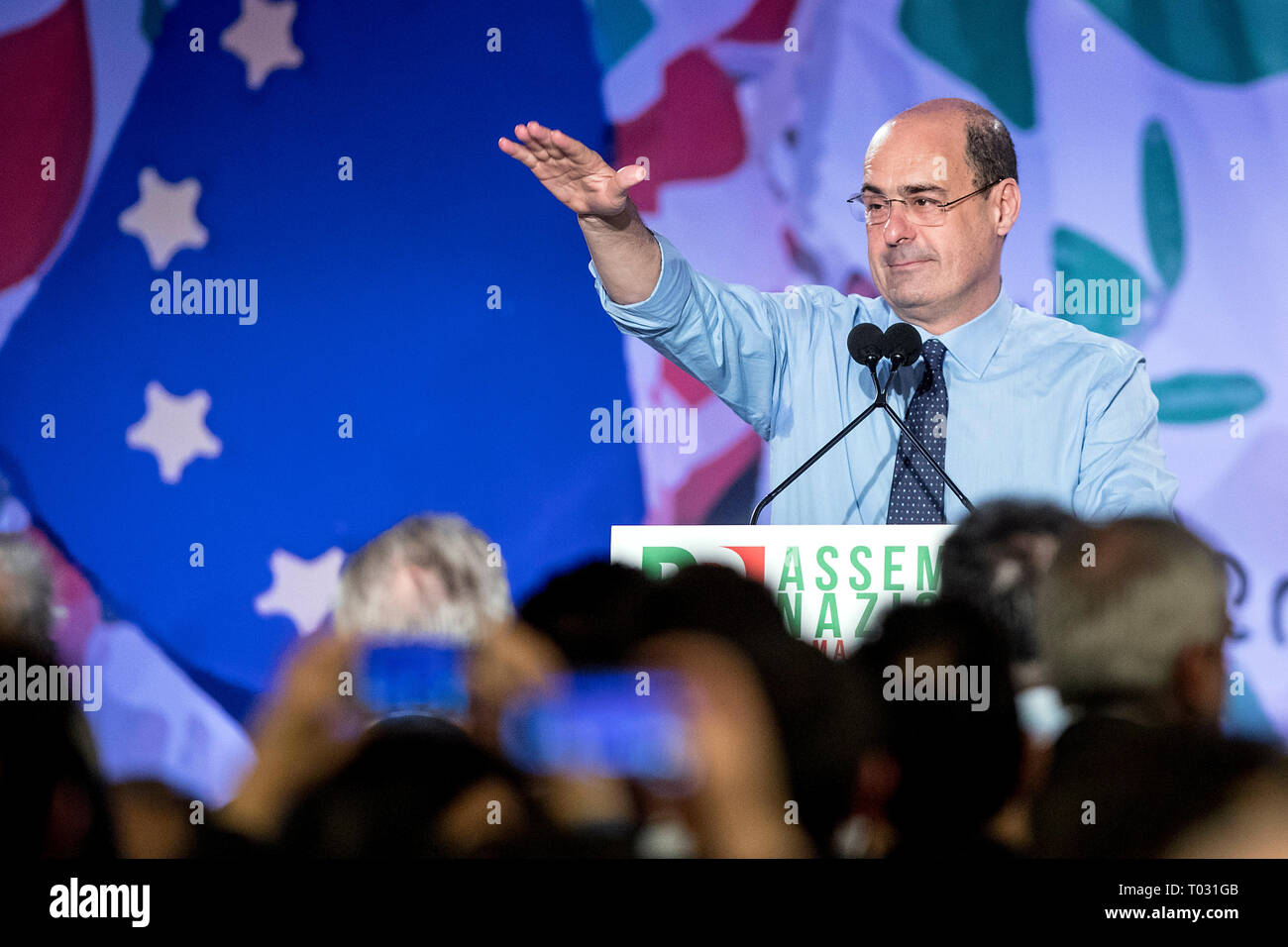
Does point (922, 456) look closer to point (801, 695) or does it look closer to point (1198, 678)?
point (1198, 678)

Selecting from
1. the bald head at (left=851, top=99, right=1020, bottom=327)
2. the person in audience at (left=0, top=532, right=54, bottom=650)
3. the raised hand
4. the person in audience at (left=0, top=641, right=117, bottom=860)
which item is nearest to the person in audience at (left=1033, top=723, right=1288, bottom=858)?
the person in audience at (left=0, top=641, right=117, bottom=860)

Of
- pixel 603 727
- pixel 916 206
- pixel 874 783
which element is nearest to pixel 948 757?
pixel 874 783

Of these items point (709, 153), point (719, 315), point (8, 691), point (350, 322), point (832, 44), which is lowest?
point (8, 691)

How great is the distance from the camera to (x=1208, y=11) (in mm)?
3969

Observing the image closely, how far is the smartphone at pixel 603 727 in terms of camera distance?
3.98 ft

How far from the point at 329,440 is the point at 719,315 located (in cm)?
144

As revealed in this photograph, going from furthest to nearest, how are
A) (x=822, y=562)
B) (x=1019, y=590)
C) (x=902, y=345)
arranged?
(x=902, y=345) → (x=822, y=562) → (x=1019, y=590)

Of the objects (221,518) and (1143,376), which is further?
(221,518)

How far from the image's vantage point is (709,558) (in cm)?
212

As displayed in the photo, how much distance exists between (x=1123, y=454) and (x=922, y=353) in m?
0.51

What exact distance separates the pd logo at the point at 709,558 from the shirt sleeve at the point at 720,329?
40.1 inches

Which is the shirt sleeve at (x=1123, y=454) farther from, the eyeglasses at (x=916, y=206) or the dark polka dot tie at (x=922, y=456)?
the eyeglasses at (x=916, y=206)

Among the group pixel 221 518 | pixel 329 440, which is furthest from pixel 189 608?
pixel 329 440

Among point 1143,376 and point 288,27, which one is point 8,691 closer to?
point 1143,376
